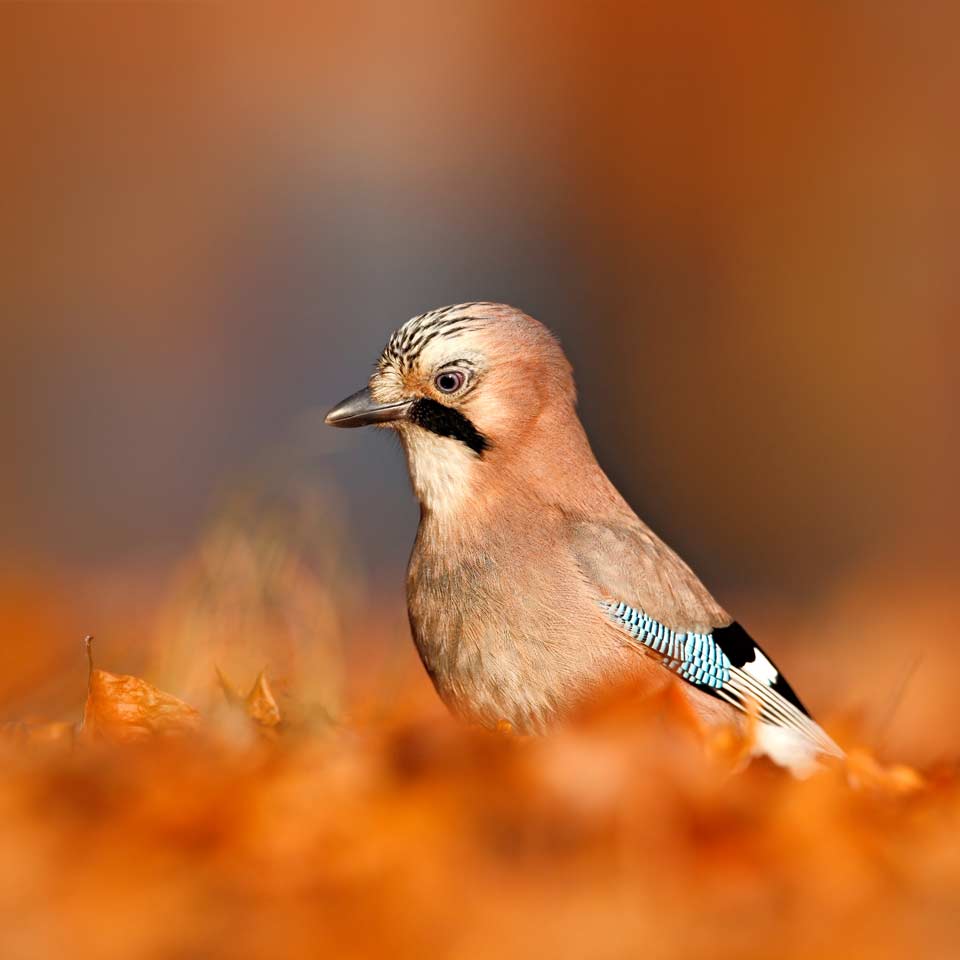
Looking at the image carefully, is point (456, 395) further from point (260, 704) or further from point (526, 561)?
point (260, 704)

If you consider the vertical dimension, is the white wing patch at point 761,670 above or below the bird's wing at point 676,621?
below

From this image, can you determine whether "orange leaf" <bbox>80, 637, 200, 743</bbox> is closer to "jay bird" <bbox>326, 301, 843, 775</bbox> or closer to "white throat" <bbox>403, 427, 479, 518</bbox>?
"jay bird" <bbox>326, 301, 843, 775</bbox>

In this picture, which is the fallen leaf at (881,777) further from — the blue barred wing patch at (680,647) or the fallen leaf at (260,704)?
the fallen leaf at (260,704)

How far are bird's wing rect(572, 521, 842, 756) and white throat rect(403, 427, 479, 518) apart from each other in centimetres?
18

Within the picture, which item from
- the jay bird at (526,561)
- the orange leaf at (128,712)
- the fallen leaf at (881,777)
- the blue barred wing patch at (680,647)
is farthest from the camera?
the blue barred wing patch at (680,647)

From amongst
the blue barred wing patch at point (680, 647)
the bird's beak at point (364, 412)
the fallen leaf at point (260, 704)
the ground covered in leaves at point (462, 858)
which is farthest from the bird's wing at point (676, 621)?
the ground covered in leaves at point (462, 858)

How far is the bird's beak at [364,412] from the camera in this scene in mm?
1843

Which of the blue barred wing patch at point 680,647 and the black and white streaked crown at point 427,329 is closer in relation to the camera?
the blue barred wing patch at point 680,647

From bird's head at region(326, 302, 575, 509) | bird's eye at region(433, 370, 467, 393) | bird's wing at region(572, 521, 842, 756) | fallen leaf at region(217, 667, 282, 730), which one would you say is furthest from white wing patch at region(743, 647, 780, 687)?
fallen leaf at region(217, 667, 282, 730)

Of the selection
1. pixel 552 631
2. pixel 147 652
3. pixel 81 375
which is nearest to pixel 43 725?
pixel 552 631

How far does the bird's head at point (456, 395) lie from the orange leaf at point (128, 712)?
633 mm

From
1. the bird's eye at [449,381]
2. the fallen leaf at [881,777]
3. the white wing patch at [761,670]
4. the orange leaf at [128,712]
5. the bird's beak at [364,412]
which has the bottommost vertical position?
the white wing patch at [761,670]

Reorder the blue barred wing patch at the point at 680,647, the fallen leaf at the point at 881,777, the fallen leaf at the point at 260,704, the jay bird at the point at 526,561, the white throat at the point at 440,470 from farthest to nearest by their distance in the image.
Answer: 1. the white throat at the point at 440,470
2. the blue barred wing patch at the point at 680,647
3. the jay bird at the point at 526,561
4. the fallen leaf at the point at 260,704
5. the fallen leaf at the point at 881,777

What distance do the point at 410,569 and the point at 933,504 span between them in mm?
2930
